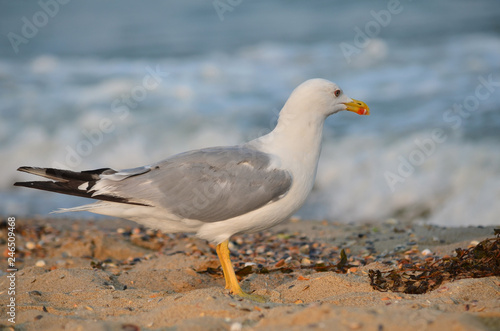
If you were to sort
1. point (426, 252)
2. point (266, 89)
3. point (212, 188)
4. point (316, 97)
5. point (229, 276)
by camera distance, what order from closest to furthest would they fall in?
point (212, 188) < point (229, 276) < point (316, 97) < point (426, 252) < point (266, 89)

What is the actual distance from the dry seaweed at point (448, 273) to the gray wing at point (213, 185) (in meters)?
1.01

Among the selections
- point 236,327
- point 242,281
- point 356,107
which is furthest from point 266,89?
point 236,327

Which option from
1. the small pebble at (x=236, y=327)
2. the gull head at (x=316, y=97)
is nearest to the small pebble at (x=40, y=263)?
the gull head at (x=316, y=97)

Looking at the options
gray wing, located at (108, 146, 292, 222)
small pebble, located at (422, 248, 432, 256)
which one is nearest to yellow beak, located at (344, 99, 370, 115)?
gray wing, located at (108, 146, 292, 222)

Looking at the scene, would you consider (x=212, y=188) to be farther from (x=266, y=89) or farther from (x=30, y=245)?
(x=266, y=89)

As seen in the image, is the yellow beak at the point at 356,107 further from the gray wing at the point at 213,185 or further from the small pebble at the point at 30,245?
the small pebble at the point at 30,245

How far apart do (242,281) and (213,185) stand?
38.9 inches

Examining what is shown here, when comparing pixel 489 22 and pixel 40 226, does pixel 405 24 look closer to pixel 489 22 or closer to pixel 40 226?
pixel 489 22

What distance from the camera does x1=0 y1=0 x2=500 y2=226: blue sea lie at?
31.6 ft

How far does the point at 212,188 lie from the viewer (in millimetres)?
4461

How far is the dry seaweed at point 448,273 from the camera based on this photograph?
4188mm

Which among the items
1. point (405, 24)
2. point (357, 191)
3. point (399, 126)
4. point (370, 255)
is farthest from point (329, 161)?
point (405, 24)

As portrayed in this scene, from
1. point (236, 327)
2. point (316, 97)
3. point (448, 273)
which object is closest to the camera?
point (236, 327)

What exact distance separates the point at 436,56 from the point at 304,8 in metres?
5.89
